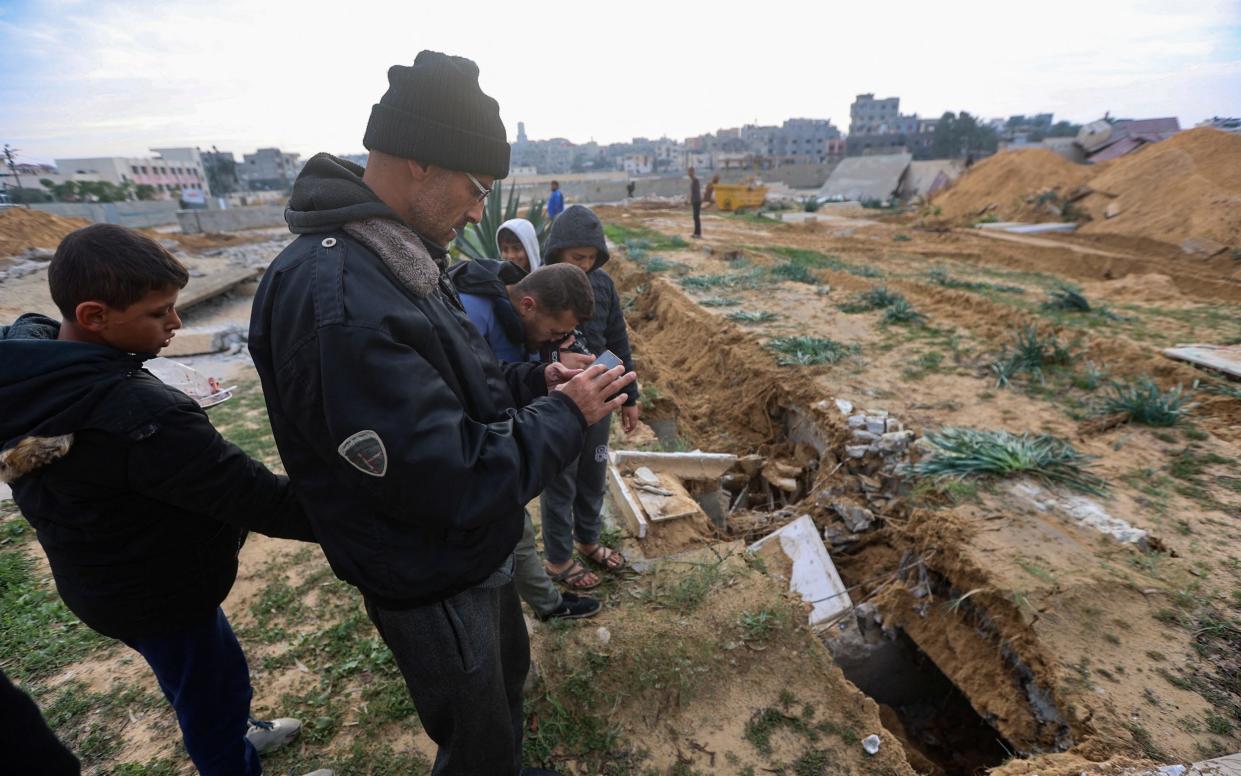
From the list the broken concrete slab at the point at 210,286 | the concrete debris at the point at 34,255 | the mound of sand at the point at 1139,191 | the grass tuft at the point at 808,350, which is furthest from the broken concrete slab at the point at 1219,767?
the concrete debris at the point at 34,255

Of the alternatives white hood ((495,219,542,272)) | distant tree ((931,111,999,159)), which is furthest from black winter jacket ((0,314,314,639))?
distant tree ((931,111,999,159))

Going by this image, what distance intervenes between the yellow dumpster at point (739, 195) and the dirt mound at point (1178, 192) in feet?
37.5

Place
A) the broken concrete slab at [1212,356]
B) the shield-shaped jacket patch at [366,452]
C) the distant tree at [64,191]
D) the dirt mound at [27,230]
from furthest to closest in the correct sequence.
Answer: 1. the distant tree at [64,191]
2. the dirt mound at [27,230]
3. the broken concrete slab at [1212,356]
4. the shield-shaped jacket patch at [366,452]

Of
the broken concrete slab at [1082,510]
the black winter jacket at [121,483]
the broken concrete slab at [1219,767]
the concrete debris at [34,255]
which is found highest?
the black winter jacket at [121,483]

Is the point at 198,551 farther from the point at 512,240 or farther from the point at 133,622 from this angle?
the point at 512,240

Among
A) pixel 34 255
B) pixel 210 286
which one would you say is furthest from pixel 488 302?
pixel 34 255

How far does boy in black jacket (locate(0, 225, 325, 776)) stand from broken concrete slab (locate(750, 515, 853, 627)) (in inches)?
112

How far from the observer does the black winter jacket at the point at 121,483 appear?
49.2 inches

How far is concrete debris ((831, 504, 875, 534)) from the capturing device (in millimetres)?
3992

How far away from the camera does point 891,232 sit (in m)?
16.8

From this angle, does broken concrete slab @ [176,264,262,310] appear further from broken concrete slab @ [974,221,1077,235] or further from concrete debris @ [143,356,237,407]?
broken concrete slab @ [974,221,1077,235]

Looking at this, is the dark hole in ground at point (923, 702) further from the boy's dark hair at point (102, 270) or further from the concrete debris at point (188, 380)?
the concrete debris at point (188, 380)

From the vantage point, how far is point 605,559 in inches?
118

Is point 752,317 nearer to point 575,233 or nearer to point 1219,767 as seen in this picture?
point 575,233
